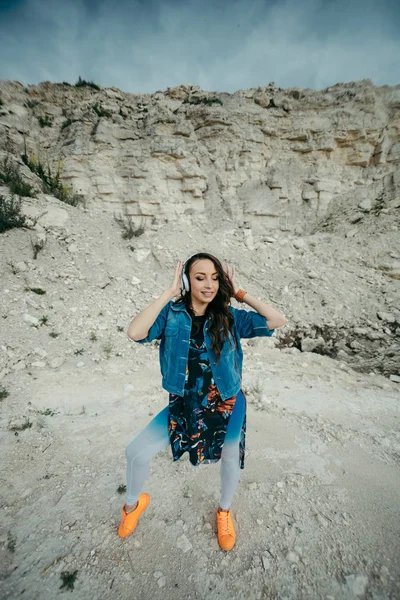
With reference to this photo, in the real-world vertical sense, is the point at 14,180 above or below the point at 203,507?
above

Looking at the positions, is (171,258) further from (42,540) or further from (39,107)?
(39,107)

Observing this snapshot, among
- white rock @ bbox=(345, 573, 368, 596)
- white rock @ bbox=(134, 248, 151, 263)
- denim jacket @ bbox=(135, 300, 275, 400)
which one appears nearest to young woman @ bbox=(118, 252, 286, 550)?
denim jacket @ bbox=(135, 300, 275, 400)

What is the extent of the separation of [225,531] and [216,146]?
13.1 m

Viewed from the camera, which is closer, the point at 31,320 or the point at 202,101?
the point at 31,320

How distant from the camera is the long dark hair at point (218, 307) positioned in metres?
1.69

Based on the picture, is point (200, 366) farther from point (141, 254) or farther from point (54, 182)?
point (54, 182)

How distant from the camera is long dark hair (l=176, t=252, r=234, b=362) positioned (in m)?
1.69

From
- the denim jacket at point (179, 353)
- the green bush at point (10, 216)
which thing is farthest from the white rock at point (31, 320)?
the denim jacket at point (179, 353)

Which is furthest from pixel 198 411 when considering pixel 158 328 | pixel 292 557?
pixel 292 557

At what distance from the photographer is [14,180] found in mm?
8453

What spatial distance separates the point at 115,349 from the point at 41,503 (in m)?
3.36

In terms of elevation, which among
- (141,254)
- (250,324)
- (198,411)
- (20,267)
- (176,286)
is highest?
(141,254)

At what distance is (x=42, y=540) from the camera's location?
6.07 ft

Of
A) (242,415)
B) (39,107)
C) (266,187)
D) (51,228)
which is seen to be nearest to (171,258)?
(51,228)
